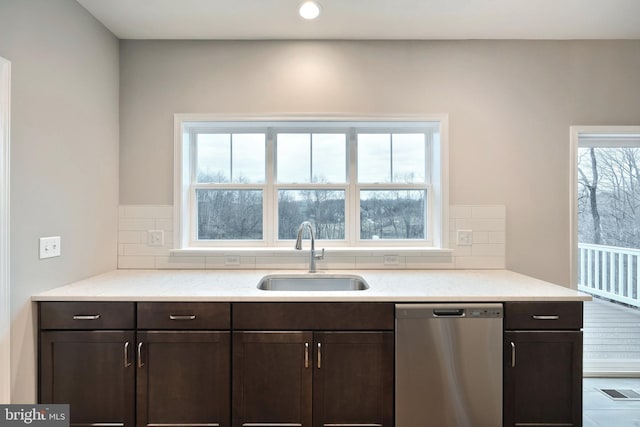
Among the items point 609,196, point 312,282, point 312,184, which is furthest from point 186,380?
point 609,196

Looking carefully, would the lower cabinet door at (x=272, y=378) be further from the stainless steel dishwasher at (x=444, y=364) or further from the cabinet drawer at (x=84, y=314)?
the cabinet drawer at (x=84, y=314)

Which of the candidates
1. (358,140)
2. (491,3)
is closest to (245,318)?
(358,140)

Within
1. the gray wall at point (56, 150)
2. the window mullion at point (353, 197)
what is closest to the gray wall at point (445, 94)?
the gray wall at point (56, 150)

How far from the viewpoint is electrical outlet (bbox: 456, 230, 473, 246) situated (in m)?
2.74

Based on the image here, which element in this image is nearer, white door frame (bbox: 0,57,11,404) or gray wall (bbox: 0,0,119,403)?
white door frame (bbox: 0,57,11,404)

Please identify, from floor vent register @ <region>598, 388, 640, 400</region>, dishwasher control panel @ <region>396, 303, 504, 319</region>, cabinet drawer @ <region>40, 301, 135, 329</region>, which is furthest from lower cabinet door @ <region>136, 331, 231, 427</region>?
floor vent register @ <region>598, 388, 640, 400</region>

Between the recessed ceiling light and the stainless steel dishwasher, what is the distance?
1.80 metres

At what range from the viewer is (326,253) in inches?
107

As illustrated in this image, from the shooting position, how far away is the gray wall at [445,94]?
8.87 ft

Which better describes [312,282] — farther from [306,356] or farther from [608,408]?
[608,408]

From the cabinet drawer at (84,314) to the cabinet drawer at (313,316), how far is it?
2.00ft

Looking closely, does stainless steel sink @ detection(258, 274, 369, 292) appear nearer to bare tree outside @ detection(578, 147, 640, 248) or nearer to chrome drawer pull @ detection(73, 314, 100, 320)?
chrome drawer pull @ detection(73, 314, 100, 320)

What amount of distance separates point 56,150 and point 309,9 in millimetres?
1687

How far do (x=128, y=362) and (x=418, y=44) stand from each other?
2.80 m
